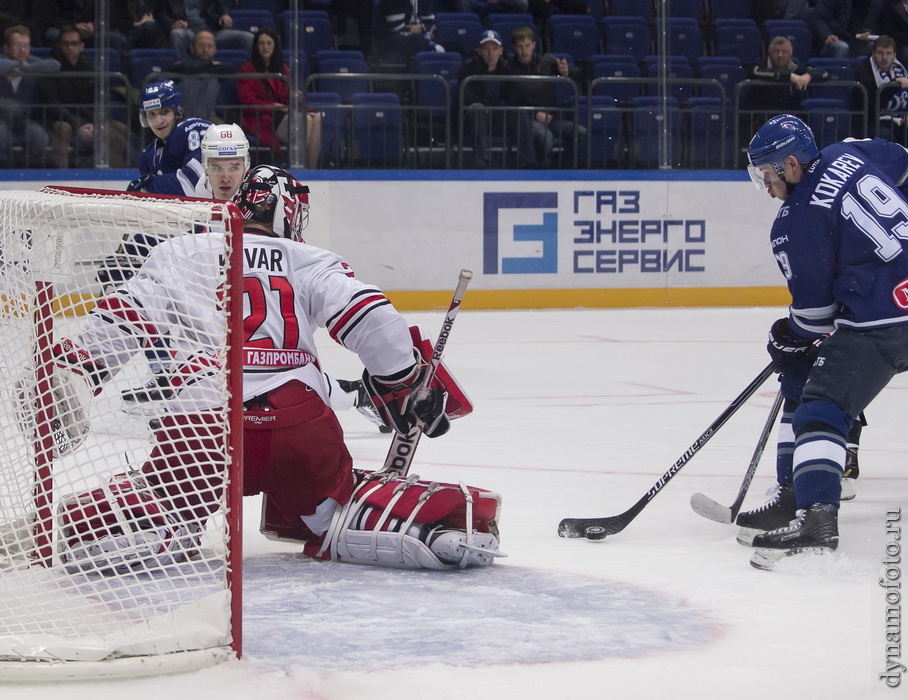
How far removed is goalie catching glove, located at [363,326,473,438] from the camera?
272 centimetres

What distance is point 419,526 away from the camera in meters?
2.70

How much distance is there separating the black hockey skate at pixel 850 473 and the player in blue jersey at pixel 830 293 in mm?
521

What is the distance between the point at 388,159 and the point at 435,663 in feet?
20.8

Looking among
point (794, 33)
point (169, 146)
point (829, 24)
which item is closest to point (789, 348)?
point (169, 146)

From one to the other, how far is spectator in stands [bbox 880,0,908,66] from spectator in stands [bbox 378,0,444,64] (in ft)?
10.6

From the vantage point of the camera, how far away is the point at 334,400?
332 centimetres

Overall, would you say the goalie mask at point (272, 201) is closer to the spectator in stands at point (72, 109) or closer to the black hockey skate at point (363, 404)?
the black hockey skate at point (363, 404)

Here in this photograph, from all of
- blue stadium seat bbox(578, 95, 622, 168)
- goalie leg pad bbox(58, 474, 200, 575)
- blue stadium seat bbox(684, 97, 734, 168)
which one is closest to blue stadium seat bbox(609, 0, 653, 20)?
blue stadium seat bbox(684, 97, 734, 168)

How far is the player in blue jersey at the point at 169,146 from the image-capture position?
15.8ft

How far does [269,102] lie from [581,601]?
6000 millimetres

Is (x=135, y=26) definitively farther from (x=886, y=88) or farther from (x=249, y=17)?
(x=886, y=88)

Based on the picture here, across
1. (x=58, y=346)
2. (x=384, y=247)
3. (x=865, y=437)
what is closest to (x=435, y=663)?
(x=58, y=346)

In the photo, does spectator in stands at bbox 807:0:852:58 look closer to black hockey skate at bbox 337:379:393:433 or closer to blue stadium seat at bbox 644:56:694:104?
→ blue stadium seat at bbox 644:56:694:104

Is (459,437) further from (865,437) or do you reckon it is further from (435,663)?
(435,663)
